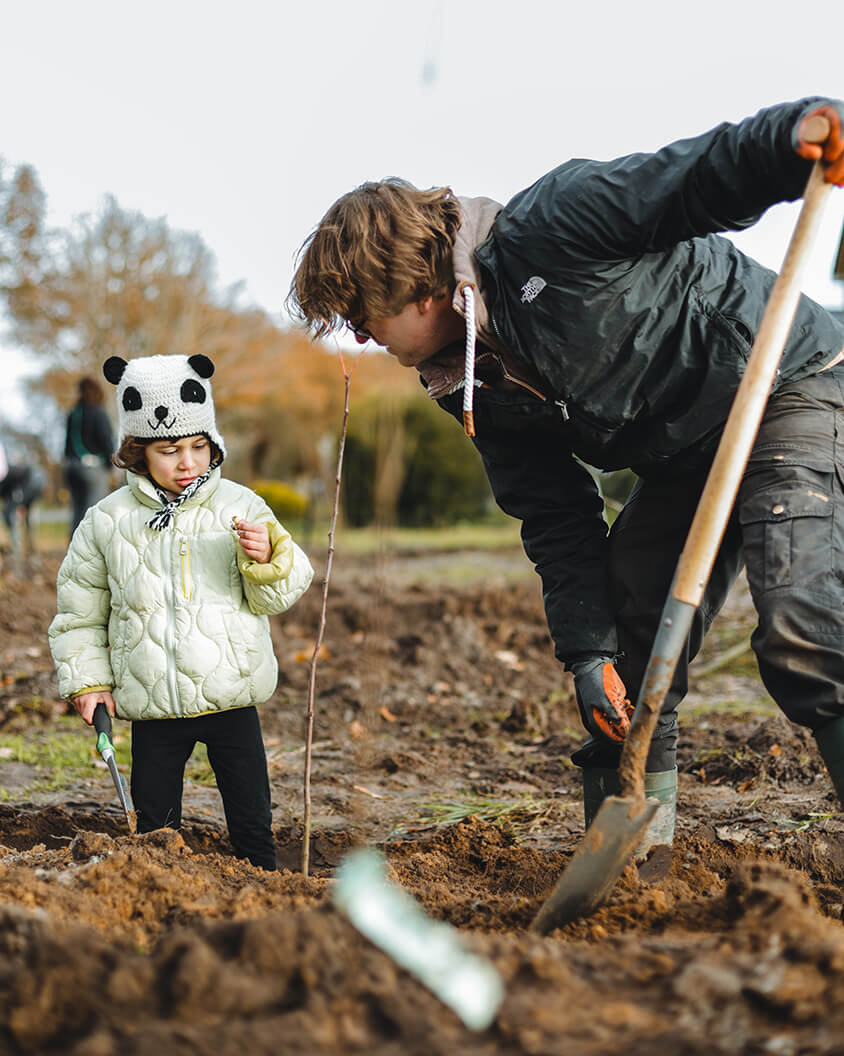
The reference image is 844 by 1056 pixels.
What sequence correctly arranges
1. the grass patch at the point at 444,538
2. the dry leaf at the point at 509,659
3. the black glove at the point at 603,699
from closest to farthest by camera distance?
1. the black glove at the point at 603,699
2. the dry leaf at the point at 509,659
3. the grass patch at the point at 444,538

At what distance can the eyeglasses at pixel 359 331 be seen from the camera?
229cm

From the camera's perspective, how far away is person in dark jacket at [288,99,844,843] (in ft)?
6.43

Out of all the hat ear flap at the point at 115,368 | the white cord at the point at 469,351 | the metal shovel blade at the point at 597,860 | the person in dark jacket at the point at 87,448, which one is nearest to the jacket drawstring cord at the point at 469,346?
the white cord at the point at 469,351

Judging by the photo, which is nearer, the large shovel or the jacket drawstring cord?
the large shovel

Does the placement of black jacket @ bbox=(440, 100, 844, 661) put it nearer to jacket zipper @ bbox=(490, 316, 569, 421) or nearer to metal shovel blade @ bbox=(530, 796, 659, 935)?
jacket zipper @ bbox=(490, 316, 569, 421)

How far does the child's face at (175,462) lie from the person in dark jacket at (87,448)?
605 centimetres

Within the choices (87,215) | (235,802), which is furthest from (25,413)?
(235,802)

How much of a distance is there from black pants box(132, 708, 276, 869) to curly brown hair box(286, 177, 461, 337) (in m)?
1.18

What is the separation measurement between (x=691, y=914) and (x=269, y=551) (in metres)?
1.35

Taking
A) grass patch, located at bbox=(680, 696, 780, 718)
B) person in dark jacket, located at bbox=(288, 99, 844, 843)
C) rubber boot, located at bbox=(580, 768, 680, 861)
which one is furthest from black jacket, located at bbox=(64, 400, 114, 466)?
rubber boot, located at bbox=(580, 768, 680, 861)

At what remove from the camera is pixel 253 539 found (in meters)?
2.50

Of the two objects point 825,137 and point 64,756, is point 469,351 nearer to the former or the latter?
point 825,137

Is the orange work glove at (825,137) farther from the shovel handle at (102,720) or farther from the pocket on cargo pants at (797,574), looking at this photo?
the shovel handle at (102,720)

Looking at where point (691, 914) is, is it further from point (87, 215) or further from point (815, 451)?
point (87, 215)
